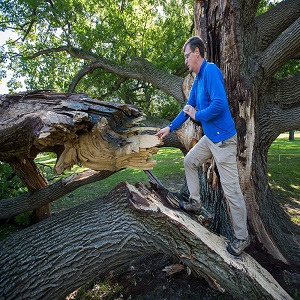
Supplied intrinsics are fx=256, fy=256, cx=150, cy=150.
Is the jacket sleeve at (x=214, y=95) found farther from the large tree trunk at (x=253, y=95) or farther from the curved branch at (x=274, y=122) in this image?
the curved branch at (x=274, y=122)

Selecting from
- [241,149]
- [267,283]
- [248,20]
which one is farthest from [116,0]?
[267,283]

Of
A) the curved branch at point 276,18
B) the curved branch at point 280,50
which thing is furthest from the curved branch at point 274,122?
the curved branch at point 276,18

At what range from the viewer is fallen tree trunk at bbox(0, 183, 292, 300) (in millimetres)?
2383

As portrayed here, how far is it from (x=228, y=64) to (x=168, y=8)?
29.6ft

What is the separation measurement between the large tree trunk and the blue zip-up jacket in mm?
905

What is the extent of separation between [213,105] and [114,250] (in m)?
1.69

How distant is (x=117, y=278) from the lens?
147 inches

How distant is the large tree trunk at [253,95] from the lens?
133 inches

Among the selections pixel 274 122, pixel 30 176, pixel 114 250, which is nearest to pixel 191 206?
pixel 114 250

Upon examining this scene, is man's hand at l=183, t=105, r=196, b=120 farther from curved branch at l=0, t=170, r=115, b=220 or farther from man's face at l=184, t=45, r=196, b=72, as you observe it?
curved branch at l=0, t=170, r=115, b=220

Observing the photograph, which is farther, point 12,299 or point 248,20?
point 248,20

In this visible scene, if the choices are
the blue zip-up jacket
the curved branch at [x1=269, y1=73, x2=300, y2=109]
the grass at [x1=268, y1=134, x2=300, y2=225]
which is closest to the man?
the blue zip-up jacket

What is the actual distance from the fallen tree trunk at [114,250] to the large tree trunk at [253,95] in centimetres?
116

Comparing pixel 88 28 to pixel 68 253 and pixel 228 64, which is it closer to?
pixel 228 64
